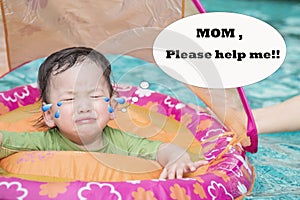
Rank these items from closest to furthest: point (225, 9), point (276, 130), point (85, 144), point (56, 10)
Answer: point (85, 144)
point (56, 10)
point (276, 130)
point (225, 9)

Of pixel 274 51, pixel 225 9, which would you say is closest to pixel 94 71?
pixel 274 51

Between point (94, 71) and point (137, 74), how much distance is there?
32 cm

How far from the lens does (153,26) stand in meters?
1.82

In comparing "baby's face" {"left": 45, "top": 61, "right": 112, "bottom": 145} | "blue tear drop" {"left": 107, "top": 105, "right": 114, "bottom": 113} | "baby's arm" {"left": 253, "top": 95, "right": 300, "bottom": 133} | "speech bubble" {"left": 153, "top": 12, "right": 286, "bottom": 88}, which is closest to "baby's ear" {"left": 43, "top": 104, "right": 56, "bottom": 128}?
"baby's face" {"left": 45, "top": 61, "right": 112, "bottom": 145}

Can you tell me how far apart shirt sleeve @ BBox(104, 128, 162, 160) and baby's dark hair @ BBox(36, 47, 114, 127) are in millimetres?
113

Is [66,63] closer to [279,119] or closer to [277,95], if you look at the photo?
[279,119]

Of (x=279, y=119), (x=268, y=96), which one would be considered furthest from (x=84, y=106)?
(x=268, y=96)

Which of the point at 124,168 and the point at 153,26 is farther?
the point at 153,26

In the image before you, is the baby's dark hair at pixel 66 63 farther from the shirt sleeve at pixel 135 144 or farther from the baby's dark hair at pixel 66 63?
the shirt sleeve at pixel 135 144

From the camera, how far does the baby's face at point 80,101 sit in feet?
4.60

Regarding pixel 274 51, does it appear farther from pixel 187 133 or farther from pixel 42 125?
pixel 42 125

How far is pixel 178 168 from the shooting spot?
4.55 ft

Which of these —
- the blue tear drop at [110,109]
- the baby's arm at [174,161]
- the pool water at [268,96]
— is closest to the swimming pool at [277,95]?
the pool water at [268,96]

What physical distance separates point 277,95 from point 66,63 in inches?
53.1
